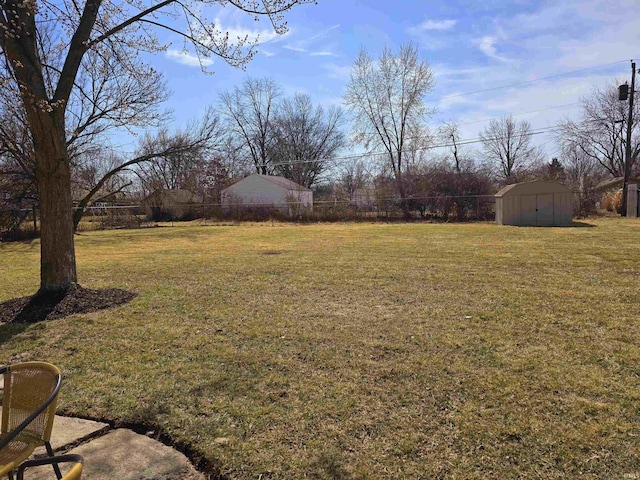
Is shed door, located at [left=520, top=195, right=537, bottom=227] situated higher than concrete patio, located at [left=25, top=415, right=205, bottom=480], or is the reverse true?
shed door, located at [left=520, top=195, right=537, bottom=227]

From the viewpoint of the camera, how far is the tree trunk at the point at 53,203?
17.9 feet

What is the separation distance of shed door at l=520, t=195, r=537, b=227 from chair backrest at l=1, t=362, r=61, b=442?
831 inches

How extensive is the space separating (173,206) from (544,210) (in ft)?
84.8

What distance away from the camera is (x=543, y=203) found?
19.4 metres

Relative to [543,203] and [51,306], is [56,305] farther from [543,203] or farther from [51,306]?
[543,203]

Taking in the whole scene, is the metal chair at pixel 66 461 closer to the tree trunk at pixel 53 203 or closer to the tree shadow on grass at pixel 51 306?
the tree shadow on grass at pixel 51 306

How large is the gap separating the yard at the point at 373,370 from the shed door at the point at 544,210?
13.5m

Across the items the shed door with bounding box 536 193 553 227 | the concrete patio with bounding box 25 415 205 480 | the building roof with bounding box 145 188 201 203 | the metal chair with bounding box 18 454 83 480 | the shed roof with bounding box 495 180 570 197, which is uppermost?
the building roof with bounding box 145 188 201 203

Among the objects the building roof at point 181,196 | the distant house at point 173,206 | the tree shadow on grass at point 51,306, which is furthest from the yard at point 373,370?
the building roof at point 181,196

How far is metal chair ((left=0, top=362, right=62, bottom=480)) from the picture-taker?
1682 mm

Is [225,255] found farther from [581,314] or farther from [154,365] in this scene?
[581,314]

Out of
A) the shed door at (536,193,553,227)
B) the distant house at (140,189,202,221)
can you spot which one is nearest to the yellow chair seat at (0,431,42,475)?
the shed door at (536,193,553,227)

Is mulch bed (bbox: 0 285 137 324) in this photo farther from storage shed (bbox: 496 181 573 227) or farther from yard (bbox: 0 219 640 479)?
storage shed (bbox: 496 181 573 227)

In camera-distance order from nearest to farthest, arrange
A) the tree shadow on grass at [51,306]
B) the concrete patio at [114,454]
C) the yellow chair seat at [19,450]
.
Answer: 1. the yellow chair seat at [19,450]
2. the concrete patio at [114,454]
3. the tree shadow on grass at [51,306]
